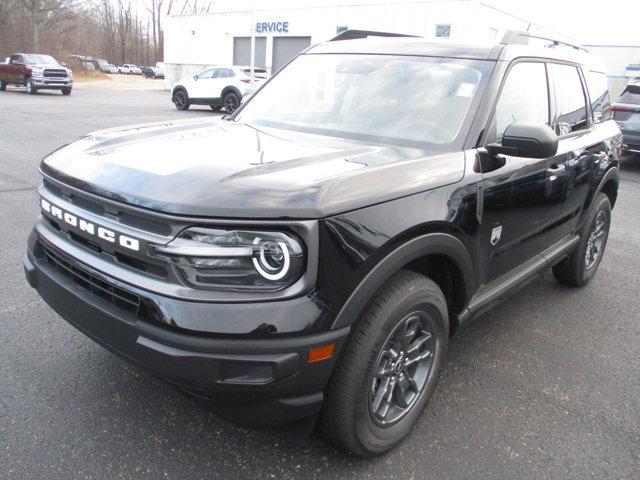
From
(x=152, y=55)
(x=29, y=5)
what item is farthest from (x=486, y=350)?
(x=152, y=55)

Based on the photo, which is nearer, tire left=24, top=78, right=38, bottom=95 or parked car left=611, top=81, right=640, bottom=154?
parked car left=611, top=81, right=640, bottom=154

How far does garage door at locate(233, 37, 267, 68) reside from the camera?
104 ft

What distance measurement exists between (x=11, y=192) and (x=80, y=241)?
5.04 metres

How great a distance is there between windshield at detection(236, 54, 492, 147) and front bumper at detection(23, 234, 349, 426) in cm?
135

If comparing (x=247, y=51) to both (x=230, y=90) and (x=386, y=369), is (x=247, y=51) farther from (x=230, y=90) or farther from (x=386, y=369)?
(x=386, y=369)

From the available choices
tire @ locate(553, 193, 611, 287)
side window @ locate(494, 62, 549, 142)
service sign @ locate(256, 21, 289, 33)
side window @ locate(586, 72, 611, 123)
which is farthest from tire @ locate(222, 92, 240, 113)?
side window @ locate(494, 62, 549, 142)

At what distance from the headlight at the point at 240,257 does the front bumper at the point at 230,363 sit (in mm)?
109

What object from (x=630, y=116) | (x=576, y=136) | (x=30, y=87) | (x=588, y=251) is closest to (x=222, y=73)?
(x=30, y=87)

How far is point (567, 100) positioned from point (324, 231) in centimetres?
267

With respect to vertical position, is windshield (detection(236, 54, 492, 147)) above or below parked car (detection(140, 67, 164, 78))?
below

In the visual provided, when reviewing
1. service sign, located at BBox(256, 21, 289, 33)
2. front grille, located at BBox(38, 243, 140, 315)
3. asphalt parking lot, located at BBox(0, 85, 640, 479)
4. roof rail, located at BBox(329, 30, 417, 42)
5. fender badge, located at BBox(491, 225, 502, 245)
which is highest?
service sign, located at BBox(256, 21, 289, 33)

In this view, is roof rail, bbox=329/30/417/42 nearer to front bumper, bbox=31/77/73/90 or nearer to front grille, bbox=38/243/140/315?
front grille, bbox=38/243/140/315

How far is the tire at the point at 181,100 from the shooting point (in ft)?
68.3

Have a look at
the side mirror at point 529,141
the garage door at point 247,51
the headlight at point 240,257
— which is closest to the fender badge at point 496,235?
the side mirror at point 529,141
